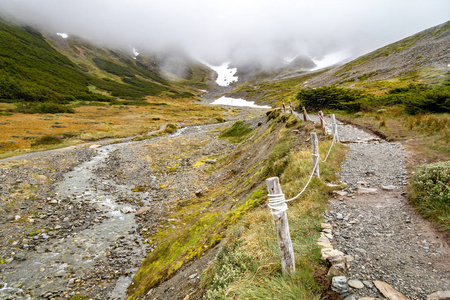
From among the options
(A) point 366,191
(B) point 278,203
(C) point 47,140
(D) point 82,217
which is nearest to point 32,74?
(C) point 47,140

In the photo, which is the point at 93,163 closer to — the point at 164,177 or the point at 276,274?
the point at 164,177

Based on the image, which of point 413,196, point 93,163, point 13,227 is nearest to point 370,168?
point 413,196

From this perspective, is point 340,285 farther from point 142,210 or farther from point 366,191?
point 142,210

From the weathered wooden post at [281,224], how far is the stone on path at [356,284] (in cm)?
105

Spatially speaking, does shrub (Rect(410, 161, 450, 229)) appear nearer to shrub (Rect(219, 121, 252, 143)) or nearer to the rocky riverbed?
the rocky riverbed

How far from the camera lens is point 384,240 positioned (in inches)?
204

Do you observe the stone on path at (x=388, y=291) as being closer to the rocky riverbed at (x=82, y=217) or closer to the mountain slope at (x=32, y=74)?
the rocky riverbed at (x=82, y=217)

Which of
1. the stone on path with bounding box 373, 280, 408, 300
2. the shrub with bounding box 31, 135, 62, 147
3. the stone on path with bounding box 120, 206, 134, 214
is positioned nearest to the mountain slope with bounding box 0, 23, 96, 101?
the shrub with bounding box 31, 135, 62, 147

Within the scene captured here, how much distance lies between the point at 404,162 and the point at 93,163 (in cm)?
3218

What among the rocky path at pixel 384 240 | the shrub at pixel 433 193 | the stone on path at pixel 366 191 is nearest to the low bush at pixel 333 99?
the rocky path at pixel 384 240

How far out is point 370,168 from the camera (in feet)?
32.8

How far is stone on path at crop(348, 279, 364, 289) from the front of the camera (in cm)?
392

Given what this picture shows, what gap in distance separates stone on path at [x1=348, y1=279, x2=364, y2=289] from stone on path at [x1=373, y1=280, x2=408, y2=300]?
26 centimetres

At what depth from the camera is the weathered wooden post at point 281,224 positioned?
4.08m
